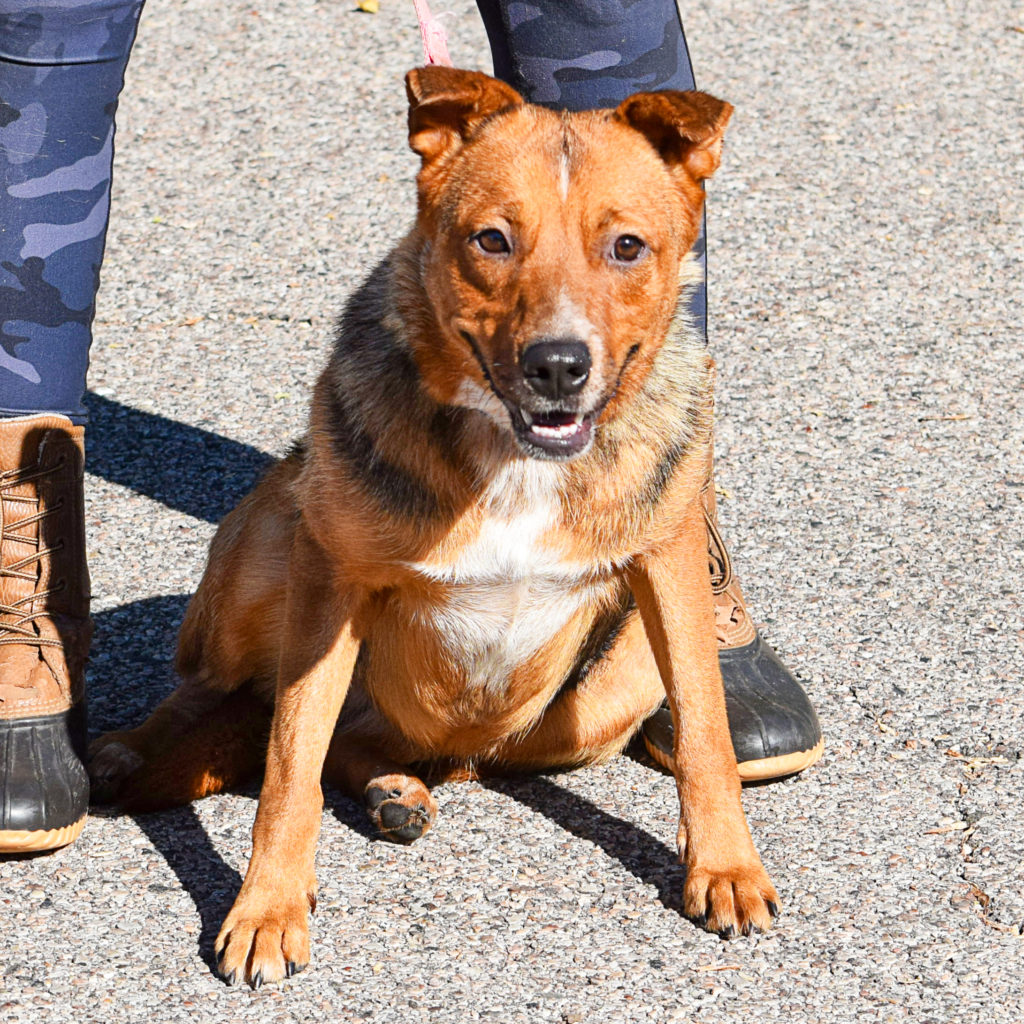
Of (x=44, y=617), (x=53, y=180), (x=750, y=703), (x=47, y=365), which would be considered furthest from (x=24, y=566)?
(x=750, y=703)

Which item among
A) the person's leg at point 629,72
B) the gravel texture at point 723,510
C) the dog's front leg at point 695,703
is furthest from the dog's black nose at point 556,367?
the gravel texture at point 723,510

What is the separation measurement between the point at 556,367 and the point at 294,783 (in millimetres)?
1029

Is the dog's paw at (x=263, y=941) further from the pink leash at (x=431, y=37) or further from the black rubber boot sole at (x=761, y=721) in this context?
the pink leash at (x=431, y=37)

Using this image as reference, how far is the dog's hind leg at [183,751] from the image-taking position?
354 cm

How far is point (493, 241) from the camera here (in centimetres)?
294

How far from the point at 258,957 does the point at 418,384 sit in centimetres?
117

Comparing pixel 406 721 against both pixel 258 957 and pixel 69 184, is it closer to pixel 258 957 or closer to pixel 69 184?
pixel 258 957

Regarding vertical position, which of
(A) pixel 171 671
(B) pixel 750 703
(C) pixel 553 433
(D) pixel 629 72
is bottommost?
(A) pixel 171 671

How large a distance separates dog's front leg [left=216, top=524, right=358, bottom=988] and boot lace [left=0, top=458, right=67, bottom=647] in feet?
2.10

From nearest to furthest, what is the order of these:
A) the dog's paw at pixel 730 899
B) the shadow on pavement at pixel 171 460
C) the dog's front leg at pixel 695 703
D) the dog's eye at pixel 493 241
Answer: the dog's eye at pixel 493 241 < the dog's paw at pixel 730 899 < the dog's front leg at pixel 695 703 < the shadow on pavement at pixel 171 460

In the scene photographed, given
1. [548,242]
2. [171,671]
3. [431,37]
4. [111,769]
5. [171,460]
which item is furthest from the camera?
[171,460]

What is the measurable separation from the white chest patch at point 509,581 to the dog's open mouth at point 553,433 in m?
0.23

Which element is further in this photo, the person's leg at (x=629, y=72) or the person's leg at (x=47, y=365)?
the person's leg at (x=629, y=72)

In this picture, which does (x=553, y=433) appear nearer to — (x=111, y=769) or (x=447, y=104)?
(x=447, y=104)
